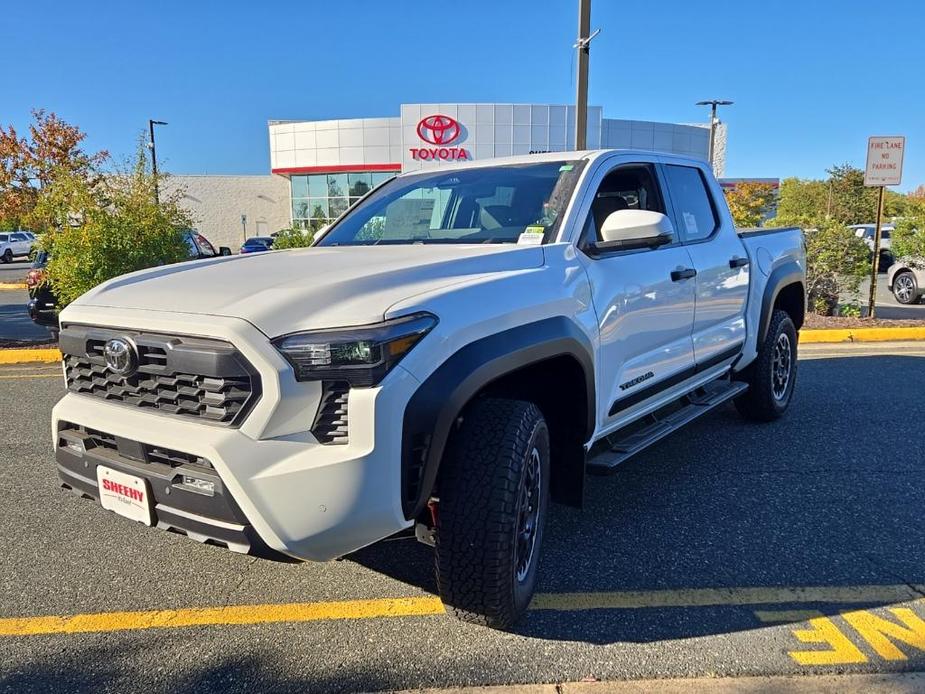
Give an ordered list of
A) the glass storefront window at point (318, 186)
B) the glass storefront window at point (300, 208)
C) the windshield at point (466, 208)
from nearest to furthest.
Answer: the windshield at point (466, 208) → the glass storefront window at point (318, 186) → the glass storefront window at point (300, 208)

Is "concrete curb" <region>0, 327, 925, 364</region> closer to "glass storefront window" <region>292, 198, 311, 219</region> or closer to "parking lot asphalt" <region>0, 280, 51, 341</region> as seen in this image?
"parking lot asphalt" <region>0, 280, 51, 341</region>

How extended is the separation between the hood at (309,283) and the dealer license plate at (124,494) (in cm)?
59

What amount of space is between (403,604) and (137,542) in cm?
149

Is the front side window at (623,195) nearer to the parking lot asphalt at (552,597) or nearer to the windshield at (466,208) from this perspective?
the windshield at (466,208)

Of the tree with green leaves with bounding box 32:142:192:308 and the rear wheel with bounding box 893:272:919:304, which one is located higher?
the tree with green leaves with bounding box 32:142:192:308

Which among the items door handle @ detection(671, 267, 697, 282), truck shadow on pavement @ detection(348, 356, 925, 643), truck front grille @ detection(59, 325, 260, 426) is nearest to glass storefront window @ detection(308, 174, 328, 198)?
truck shadow on pavement @ detection(348, 356, 925, 643)

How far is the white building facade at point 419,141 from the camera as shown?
3180 centimetres

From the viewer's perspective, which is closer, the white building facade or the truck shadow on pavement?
the truck shadow on pavement

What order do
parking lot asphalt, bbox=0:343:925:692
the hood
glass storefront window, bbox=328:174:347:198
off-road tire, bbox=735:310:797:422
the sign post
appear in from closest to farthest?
the hood
parking lot asphalt, bbox=0:343:925:692
off-road tire, bbox=735:310:797:422
the sign post
glass storefront window, bbox=328:174:347:198

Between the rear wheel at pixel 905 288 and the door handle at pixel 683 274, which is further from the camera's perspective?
the rear wheel at pixel 905 288

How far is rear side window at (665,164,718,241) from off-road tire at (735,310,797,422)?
3.75 feet

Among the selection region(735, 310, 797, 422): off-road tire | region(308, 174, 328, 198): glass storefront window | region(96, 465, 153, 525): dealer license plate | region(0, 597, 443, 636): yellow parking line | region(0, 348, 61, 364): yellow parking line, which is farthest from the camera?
region(308, 174, 328, 198): glass storefront window

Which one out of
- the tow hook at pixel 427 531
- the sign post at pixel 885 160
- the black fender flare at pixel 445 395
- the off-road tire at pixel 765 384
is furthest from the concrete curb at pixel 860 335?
the tow hook at pixel 427 531

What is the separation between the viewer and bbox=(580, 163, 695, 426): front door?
10.3 ft
